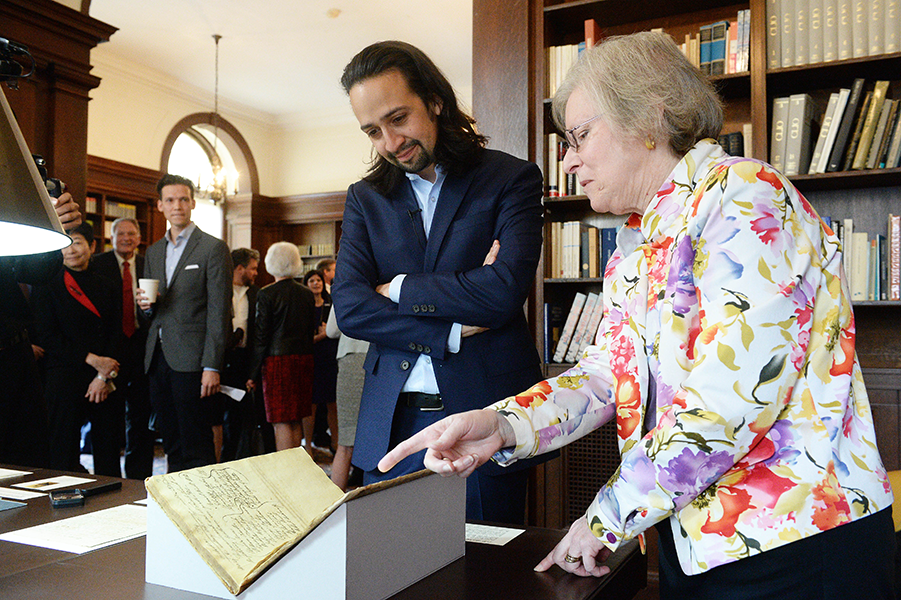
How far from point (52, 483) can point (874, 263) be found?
270 cm

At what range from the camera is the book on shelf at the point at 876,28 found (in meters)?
2.64

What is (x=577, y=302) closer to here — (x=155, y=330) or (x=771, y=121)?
(x=771, y=121)

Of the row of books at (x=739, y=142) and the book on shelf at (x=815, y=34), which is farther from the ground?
the book on shelf at (x=815, y=34)

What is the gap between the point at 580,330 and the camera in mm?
3062

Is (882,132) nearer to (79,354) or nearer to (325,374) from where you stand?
(79,354)

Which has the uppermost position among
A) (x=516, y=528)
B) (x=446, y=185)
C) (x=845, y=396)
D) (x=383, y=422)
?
(x=446, y=185)

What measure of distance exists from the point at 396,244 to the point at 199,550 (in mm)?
1016

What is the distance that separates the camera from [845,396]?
Answer: 844mm

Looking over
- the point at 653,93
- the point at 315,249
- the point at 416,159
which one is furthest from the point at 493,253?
the point at 315,249

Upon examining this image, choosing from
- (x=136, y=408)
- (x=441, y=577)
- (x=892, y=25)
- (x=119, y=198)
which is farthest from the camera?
(x=119, y=198)

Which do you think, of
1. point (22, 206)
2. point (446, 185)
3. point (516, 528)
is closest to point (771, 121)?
point (446, 185)

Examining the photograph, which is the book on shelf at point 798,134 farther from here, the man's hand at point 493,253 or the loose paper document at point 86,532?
the loose paper document at point 86,532

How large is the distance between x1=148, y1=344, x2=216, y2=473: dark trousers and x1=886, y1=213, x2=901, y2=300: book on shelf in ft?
10.3

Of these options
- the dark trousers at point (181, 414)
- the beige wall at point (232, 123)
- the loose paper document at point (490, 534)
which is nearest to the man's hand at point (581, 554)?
the loose paper document at point (490, 534)
